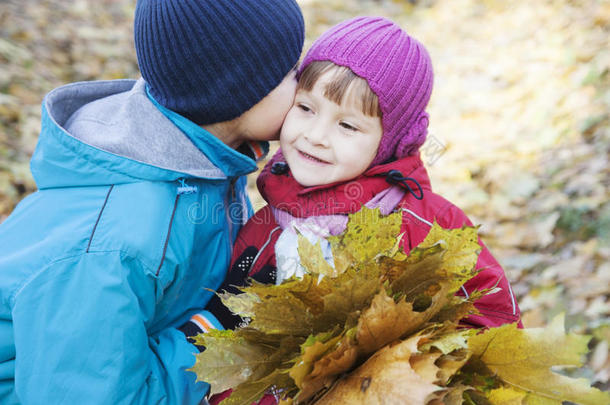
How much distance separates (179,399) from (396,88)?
4.93 feet

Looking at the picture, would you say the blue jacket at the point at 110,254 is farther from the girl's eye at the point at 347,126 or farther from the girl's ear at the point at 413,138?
the girl's ear at the point at 413,138

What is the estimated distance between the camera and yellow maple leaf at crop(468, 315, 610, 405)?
40.2 inches

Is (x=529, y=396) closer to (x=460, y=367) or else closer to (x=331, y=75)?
(x=460, y=367)

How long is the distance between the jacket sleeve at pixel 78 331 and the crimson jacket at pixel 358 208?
1.98 feet

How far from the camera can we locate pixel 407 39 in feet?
7.17

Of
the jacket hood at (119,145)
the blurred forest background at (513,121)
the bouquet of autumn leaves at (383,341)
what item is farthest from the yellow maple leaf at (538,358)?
the blurred forest background at (513,121)

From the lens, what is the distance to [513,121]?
5.40m

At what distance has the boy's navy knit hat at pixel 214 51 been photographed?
181cm

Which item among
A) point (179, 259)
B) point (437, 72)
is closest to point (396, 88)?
point (179, 259)

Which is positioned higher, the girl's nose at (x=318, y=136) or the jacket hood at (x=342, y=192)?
the girl's nose at (x=318, y=136)

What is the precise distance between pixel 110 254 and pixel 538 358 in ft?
4.18

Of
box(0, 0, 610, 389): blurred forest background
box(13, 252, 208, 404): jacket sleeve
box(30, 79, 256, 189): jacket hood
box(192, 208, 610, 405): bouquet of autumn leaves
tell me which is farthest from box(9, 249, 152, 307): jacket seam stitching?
box(0, 0, 610, 389): blurred forest background

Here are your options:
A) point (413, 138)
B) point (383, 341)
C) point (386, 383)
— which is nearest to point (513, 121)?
point (413, 138)

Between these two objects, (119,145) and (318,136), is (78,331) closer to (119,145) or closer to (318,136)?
(119,145)
